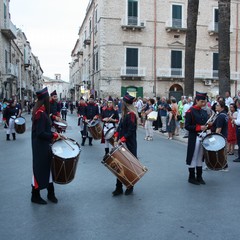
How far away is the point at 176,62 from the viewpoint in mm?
37594

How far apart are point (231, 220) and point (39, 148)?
123 inches

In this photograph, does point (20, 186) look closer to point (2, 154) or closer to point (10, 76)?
point (2, 154)

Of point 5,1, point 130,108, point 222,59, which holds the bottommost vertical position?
point 130,108

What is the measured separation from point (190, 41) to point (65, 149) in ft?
45.6

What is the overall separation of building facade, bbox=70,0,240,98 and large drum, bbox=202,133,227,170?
2874 centimetres

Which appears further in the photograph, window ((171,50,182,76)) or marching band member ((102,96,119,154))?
window ((171,50,182,76))

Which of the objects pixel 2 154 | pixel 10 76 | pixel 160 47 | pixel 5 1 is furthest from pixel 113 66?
pixel 2 154

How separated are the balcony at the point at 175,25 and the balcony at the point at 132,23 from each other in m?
2.66

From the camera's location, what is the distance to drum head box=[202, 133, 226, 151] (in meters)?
6.99

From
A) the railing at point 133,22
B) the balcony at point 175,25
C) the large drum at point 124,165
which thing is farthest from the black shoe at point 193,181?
the balcony at point 175,25

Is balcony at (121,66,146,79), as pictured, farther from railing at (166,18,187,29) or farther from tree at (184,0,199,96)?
tree at (184,0,199,96)

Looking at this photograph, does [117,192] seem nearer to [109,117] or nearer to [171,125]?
[109,117]

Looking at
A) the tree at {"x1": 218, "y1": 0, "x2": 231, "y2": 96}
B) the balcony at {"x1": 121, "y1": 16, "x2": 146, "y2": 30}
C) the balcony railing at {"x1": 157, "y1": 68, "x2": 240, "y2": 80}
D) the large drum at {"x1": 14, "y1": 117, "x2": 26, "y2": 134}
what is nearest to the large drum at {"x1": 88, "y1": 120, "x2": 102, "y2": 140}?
the large drum at {"x1": 14, "y1": 117, "x2": 26, "y2": 134}

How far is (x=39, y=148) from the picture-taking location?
575 cm
